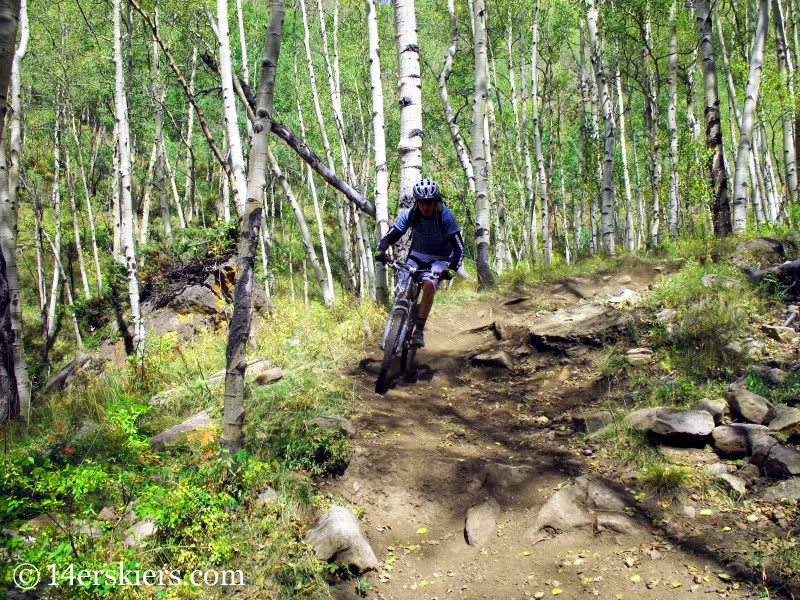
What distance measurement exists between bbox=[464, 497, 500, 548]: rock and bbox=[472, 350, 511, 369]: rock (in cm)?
325

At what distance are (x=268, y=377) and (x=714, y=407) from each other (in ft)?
14.5

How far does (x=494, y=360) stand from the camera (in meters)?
7.32

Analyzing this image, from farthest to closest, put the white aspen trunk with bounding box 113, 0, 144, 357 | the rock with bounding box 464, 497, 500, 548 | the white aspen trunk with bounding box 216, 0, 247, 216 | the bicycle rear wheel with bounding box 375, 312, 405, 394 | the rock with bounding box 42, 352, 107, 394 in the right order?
the white aspen trunk with bounding box 216, 0, 247, 216, the white aspen trunk with bounding box 113, 0, 144, 357, the rock with bounding box 42, 352, 107, 394, the bicycle rear wheel with bounding box 375, 312, 405, 394, the rock with bounding box 464, 497, 500, 548

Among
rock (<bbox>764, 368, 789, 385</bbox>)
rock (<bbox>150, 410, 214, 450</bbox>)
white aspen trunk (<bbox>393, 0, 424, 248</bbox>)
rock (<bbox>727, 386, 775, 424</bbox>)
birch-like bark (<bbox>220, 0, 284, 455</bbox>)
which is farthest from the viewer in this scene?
white aspen trunk (<bbox>393, 0, 424, 248</bbox>)

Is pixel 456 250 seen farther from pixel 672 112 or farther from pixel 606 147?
pixel 672 112

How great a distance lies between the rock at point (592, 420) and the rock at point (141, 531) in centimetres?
383

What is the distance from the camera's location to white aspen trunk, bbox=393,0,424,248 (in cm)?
762

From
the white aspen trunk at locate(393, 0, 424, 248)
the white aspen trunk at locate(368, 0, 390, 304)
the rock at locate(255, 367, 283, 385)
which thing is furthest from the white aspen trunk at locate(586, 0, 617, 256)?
the rock at locate(255, 367, 283, 385)

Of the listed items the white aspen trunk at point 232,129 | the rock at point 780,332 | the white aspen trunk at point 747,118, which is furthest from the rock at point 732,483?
the white aspen trunk at point 747,118

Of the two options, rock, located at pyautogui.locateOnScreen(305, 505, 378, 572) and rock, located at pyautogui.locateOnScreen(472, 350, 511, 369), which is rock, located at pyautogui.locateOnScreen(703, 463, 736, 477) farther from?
rock, located at pyautogui.locateOnScreen(472, 350, 511, 369)

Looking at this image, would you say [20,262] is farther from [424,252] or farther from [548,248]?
[424,252]

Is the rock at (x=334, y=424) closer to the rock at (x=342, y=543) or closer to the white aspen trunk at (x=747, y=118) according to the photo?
the rock at (x=342, y=543)

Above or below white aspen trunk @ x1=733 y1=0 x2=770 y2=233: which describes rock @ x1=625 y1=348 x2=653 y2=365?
below

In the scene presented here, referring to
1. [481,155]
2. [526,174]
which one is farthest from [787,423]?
[526,174]
